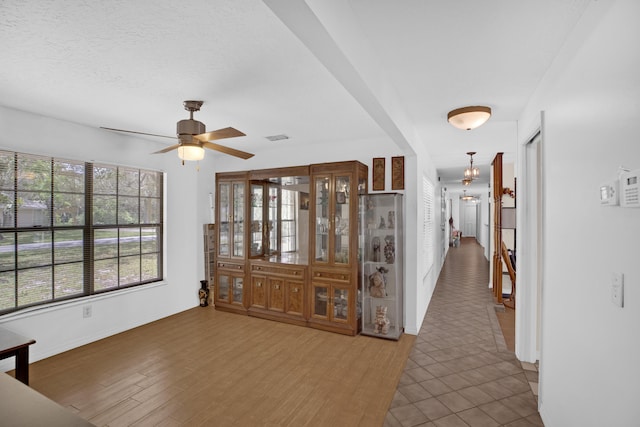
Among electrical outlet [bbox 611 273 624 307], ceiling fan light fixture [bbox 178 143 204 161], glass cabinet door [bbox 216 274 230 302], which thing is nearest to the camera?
electrical outlet [bbox 611 273 624 307]

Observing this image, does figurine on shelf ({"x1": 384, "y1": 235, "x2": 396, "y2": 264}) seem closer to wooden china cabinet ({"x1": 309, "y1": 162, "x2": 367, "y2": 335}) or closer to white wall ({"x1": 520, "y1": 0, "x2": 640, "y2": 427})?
wooden china cabinet ({"x1": 309, "y1": 162, "x2": 367, "y2": 335})

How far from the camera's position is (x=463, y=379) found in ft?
9.19

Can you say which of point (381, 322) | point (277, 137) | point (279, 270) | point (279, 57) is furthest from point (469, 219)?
point (279, 57)

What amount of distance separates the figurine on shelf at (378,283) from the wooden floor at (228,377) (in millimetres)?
543

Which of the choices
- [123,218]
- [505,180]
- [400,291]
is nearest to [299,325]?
[400,291]

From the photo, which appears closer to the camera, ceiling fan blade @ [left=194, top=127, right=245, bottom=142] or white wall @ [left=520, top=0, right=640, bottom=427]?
white wall @ [left=520, top=0, right=640, bottom=427]

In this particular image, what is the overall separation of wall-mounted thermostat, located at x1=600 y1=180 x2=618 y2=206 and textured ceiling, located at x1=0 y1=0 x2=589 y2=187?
2.97 ft

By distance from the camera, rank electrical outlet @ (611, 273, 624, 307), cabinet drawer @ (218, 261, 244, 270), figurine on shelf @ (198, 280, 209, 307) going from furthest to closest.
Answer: figurine on shelf @ (198, 280, 209, 307)
cabinet drawer @ (218, 261, 244, 270)
electrical outlet @ (611, 273, 624, 307)

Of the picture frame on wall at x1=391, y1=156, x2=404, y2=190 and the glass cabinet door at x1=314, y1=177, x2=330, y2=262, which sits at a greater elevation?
the picture frame on wall at x1=391, y1=156, x2=404, y2=190

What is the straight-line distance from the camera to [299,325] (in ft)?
13.7

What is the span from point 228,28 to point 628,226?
203cm

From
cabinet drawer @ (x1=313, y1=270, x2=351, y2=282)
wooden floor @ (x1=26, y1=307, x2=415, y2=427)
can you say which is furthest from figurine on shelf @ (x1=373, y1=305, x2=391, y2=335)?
cabinet drawer @ (x1=313, y1=270, x2=351, y2=282)

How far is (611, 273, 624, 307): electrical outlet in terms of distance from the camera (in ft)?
3.82

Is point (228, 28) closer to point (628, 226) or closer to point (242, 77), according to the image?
point (242, 77)
